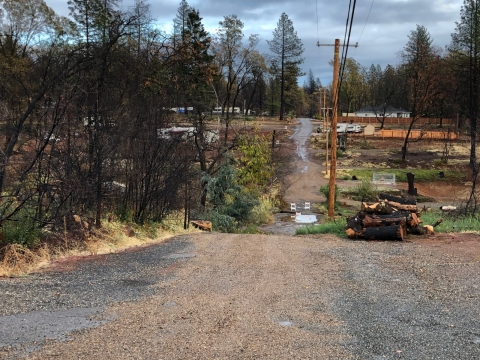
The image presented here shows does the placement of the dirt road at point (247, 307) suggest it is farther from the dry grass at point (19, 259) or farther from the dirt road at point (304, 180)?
the dirt road at point (304, 180)

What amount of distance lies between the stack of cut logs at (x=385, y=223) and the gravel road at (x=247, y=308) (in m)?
3.24

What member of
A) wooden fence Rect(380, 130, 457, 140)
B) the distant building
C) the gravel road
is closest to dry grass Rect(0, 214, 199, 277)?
the gravel road

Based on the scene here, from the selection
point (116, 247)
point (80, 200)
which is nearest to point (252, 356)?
point (116, 247)

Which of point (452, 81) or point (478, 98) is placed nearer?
point (478, 98)

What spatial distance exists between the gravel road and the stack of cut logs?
3.24 m

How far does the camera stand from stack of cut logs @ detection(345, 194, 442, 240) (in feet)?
43.2

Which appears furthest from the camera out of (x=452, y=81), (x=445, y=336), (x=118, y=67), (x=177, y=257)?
(x=452, y=81)

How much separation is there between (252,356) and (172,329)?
1.11 metres

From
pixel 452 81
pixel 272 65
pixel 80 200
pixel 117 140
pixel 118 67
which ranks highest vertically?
pixel 272 65

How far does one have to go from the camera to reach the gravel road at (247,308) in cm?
470

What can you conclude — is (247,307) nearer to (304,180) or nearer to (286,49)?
(304,180)

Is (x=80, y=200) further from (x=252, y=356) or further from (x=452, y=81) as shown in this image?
(x=452, y=81)

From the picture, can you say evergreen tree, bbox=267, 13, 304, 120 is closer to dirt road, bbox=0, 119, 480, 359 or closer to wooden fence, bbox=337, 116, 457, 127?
wooden fence, bbox=337, 116, 457, 127

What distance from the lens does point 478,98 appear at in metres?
52.0
